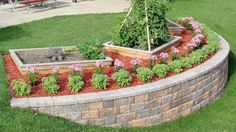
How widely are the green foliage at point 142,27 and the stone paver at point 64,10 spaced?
4574 millimetres

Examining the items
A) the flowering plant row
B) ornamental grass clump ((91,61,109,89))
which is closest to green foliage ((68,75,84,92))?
the flowering plant row

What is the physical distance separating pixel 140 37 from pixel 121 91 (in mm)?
2415

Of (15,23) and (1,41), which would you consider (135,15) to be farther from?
(15,23)

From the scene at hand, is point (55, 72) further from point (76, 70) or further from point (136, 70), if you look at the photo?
point (136, 70)

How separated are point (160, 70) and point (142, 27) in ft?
5.56

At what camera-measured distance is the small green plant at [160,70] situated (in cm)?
711

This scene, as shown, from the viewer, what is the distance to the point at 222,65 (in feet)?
26.9

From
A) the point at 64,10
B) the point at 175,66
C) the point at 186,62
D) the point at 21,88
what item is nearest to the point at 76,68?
the point at 21,88

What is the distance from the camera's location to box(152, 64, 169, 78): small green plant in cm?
711

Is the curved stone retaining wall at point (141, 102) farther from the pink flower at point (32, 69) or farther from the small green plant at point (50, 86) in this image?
the pink flower at point (32, 69)

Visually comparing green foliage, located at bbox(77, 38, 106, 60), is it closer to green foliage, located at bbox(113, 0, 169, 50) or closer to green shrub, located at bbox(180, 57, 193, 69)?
green foliage, located at bbox(113, 0, 169, 50)

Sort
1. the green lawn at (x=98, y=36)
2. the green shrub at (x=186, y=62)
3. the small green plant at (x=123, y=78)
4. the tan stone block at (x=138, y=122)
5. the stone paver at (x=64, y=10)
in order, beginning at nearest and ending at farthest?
1. the green lawn at (x=98, y=36)
2. the tan stone block at (x=138, y=122)
3. the small green plant at (x=123, y=78)
4. the green shrub at (x=186, y=62)
5. the stone paver at (x=64, y=10)

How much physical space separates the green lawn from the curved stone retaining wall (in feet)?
0.39

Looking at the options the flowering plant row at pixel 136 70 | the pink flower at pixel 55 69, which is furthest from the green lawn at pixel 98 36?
the pink flower at pixel 55 69
